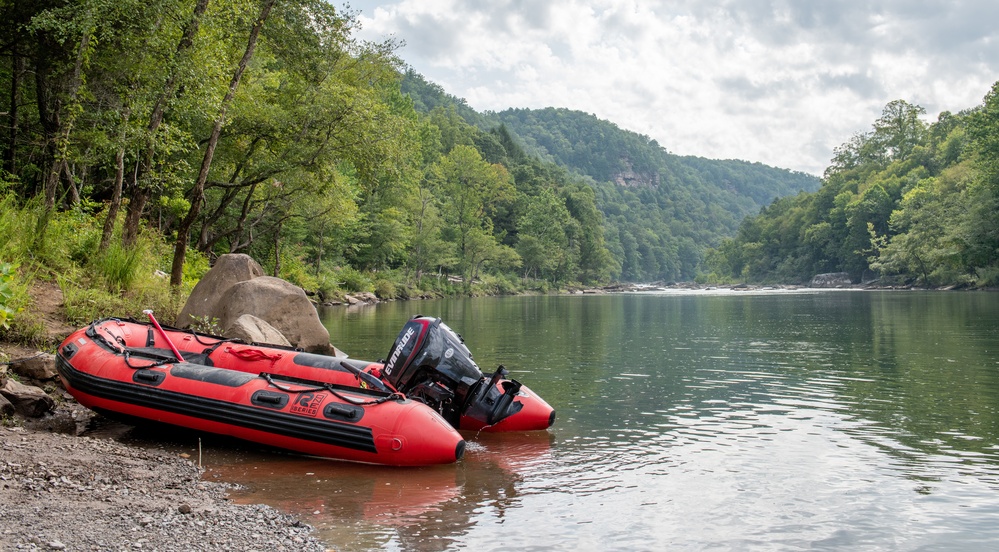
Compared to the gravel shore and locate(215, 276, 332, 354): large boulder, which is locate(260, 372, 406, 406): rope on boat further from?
locate(215, 276, 332, 354): large boulder

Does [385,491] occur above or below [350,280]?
below

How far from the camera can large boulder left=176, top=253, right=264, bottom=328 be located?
527 inches

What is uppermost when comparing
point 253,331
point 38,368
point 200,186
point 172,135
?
point 172,135

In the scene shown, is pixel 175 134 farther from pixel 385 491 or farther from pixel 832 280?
pixel 832 280

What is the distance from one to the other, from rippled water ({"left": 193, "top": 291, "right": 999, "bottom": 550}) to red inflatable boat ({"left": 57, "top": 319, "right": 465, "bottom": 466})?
0.22 metres

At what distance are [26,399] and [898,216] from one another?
84.6 meters

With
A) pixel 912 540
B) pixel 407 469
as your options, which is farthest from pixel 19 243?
pixel 912 540

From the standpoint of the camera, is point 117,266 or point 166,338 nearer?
point 166,338

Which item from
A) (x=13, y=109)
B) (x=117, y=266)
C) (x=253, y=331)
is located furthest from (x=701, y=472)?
(x=13, y=109)

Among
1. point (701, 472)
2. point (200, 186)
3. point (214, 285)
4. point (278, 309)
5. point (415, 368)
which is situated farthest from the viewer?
point (200, 186)

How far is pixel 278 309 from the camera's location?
45.8 feet

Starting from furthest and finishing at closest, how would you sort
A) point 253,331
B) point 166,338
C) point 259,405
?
point 253,331 < point 166,338 < point 259,405

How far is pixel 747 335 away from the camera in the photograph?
21.8m

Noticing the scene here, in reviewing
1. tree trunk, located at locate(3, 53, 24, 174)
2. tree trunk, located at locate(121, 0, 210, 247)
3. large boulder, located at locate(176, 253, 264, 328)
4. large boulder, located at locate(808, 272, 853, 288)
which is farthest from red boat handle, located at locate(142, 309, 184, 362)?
large boulder, located at locate(808, 272, 853, 288)
